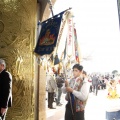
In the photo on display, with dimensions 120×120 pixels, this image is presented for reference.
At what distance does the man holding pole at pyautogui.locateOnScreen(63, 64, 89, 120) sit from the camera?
→ 2.80 meters

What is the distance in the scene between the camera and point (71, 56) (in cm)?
320

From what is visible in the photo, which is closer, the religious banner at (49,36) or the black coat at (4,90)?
the black coat at (4,90)

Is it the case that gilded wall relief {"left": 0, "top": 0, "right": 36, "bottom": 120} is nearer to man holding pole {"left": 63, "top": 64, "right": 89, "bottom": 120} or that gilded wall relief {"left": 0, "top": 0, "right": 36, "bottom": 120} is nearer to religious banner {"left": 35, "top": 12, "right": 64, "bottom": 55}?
religious banner {"left": 35, "top": 12, "right": 64, "bottom": 55}

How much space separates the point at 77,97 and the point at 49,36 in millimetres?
1126

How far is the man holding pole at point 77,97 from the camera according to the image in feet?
9.19

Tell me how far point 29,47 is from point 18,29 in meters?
0.42

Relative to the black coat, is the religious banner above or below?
above

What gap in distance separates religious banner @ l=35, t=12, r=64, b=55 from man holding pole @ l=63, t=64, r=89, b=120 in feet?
1.92

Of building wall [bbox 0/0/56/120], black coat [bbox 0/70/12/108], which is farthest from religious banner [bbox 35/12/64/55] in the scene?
black coat [bbox 0/70/12/108]

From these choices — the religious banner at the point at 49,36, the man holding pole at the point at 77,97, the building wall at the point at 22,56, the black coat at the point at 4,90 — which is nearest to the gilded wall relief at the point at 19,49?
the building wall at the point at 22,56

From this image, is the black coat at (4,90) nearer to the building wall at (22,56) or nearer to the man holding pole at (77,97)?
the building wall at (22,56)

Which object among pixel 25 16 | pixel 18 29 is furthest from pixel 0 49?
pixel 25 16

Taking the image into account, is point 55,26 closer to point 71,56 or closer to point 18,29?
point 71,56

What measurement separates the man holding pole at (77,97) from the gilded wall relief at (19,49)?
939 millimetres
